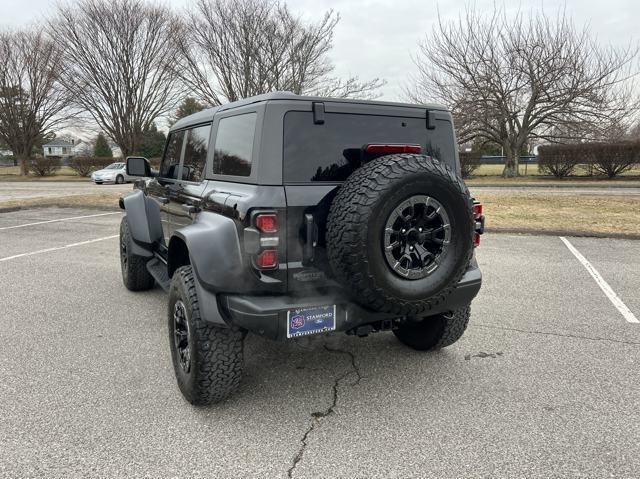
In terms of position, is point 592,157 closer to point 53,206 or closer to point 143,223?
point 53,206

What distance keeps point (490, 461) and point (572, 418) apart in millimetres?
700

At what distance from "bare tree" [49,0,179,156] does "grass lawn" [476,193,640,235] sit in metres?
17.8

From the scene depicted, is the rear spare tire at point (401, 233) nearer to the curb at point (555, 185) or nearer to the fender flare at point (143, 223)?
the fender flare at point (143, 223)

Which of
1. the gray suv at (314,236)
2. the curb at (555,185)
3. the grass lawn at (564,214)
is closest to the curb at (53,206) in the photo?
the grass lawn at (564,214)

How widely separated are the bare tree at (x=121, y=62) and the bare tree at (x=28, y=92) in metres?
1.84

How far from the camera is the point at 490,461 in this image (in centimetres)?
229

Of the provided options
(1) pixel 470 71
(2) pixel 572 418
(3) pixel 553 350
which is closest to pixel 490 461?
(2) pixel 572 418

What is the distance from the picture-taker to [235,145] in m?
2.90

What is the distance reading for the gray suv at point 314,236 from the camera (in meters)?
2.44

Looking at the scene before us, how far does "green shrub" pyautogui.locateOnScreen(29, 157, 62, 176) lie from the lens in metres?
33.3

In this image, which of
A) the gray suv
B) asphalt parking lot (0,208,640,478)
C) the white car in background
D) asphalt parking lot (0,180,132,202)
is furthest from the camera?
the white car in background

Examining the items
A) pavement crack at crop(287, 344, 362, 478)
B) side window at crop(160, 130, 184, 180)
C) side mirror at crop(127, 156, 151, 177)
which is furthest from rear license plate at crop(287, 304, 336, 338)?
side mirror at crop(127, 156, 151, 177)

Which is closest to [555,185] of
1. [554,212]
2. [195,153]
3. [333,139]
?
[554,212]

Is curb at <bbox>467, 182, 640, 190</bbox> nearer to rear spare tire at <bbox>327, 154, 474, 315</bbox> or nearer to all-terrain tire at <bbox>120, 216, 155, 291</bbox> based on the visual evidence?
all-terrain tire at <bbox>120, 216, 155, 291</bbox>
